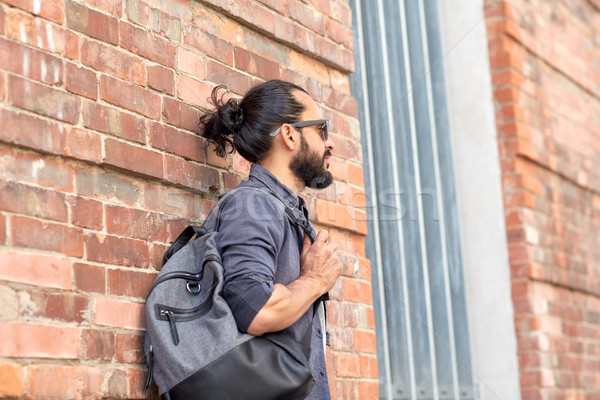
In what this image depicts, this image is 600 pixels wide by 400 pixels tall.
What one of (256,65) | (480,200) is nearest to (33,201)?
(256,65)

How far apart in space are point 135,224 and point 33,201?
399 millimetres

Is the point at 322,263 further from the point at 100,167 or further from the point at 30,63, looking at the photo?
the point at 30,63

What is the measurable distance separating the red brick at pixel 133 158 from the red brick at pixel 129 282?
0.33 m

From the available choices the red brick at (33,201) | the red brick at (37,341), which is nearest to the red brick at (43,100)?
Answer: the red brick at (33,201)

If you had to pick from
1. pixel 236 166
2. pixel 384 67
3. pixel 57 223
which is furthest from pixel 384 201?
pixel 57 223

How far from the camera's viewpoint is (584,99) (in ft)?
21.1

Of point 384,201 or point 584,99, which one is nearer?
point 384,201

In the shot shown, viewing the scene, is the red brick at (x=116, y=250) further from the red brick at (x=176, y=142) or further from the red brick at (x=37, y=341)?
the red brick at (x=176, y=142)

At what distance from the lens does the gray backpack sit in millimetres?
2328

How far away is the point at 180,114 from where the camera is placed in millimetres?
2945

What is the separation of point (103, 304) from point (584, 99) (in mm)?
4935

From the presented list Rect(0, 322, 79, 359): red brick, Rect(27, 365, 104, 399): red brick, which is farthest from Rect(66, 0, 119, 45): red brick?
Rect(27, 365, 104, 399): red brick

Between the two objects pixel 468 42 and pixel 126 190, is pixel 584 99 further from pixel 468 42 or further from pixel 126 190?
pixel 126 190

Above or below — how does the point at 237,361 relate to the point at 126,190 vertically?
below
